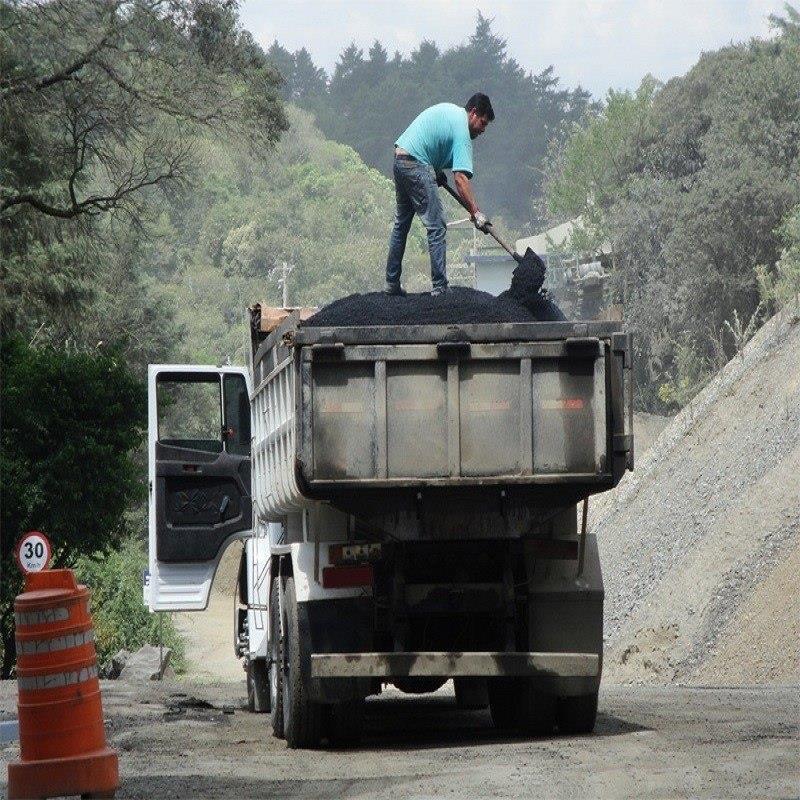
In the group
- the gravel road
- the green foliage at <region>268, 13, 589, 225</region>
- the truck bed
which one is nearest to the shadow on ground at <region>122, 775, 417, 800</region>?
the gravel road

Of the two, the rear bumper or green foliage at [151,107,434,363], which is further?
green foliage at [151,107,434,363]

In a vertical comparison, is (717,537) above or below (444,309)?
below

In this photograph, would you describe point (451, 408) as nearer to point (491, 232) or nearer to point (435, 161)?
point (491, 232)

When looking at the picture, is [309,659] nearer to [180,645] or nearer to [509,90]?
[180,645]

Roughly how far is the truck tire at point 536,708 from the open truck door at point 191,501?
413 centimetres

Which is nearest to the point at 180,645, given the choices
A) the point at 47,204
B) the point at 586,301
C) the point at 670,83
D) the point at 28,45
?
the point at 47,204

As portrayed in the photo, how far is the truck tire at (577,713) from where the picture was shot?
11.8m

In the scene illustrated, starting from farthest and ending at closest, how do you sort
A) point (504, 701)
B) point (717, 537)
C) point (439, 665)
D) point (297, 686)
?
point (717, 537)
point (504, 701)
point (297, 686)
point (439, 665)

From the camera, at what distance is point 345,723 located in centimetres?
1166

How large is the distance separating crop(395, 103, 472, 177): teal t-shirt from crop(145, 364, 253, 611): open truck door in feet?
9.53

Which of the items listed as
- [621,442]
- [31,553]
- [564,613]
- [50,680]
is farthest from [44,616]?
[31,553]

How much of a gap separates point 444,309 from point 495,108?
17959 centimetres

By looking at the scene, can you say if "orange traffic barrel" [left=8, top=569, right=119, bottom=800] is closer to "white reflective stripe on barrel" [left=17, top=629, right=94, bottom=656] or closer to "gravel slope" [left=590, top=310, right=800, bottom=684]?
"white reflective stripe on barrel" [left=17, top=629, right=94, bottom=656]

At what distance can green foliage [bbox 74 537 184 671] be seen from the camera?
112 ft
